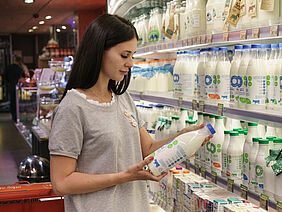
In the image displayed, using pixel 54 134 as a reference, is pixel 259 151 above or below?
below

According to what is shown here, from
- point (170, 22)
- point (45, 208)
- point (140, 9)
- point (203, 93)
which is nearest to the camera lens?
point (203, 93)

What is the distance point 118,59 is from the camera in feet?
5.70

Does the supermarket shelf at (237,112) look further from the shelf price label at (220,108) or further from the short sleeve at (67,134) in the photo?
the short sleeve at (67,134)

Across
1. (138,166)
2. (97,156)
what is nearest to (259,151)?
(138,166)

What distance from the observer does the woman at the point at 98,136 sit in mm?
1661

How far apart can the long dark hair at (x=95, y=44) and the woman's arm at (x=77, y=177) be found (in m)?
0.35

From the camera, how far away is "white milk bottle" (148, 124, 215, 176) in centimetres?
180

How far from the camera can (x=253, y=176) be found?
72.9 inches

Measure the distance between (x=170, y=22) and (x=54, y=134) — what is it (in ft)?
5.10

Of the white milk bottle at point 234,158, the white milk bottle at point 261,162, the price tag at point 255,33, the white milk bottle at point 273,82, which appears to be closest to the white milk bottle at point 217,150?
the white milk bottle at point 234,158

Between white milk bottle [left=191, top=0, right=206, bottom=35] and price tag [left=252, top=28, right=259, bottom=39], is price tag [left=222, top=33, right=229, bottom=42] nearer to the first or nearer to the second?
price tag [left=252, top=28, right=259, bottom=39]

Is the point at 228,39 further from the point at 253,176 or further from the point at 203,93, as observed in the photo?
the point at 253,176

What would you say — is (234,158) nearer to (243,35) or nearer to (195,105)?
(195,105)

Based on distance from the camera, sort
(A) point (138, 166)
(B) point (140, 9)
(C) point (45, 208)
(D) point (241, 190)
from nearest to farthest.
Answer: (A) point (138, 166) → (D) point (241, 190) → (C) point (45, 208) → (B) point (140, 9)
